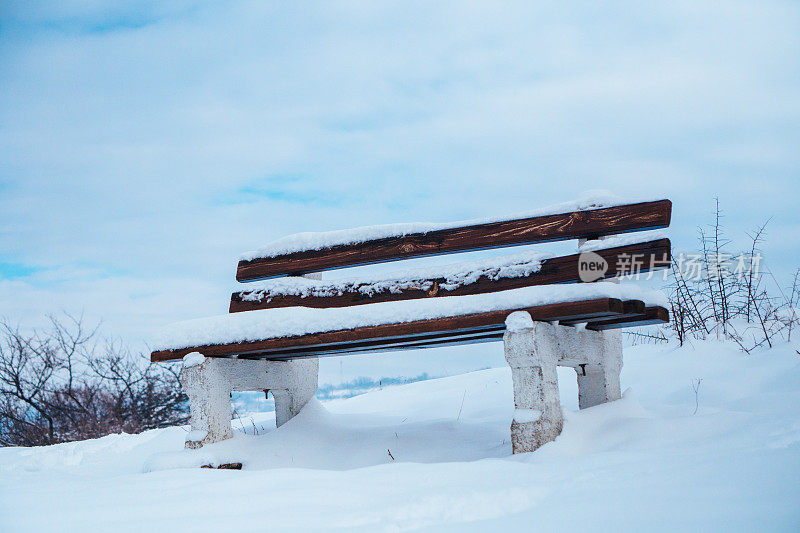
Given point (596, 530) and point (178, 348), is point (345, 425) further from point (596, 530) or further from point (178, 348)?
point (596, 530)

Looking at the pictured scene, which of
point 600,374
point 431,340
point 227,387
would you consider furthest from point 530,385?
point 227,387

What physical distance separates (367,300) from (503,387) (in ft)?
8.05

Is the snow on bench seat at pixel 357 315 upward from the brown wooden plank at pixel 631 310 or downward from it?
upward

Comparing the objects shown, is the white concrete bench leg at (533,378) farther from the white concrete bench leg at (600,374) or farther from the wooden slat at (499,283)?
the white concrete bench leg at (600,374)

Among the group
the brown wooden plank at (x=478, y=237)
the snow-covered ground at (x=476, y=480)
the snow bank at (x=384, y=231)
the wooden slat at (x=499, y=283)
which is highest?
the snow bank at (x=384, y=231)

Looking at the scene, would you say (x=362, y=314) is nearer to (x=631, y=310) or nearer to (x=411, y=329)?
(x=411, y=329)

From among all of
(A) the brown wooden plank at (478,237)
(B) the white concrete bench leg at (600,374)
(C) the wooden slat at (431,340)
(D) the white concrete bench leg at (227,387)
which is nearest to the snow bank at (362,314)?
(C) the wooden slat at (431,340)

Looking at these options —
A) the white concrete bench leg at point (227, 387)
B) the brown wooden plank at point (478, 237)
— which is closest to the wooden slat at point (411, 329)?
the white concrete bench leg at point (227, 387)

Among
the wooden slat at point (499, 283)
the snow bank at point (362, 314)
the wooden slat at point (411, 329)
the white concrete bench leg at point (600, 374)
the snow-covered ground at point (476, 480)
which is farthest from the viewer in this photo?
the white concrete bench leg at point (600, 374)

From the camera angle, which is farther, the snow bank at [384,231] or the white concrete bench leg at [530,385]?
the snow bank at [384,231]

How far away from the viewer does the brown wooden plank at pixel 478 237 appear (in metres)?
3.48

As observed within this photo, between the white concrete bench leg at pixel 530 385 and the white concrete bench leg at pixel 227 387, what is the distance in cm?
206

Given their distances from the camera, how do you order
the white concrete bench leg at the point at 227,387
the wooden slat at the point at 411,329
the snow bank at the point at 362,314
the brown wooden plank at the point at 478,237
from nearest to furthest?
the wooden slat at the point at 411,329
the snow bank at the point at 362,314
the brown wooden plank at the point at 478,237
the white concrete bench leg at the point at 227,387

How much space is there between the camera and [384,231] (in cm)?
418
